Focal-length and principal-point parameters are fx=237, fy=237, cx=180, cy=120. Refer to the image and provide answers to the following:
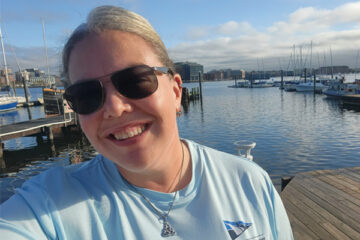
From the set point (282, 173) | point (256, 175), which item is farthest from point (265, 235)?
point (282, 173)

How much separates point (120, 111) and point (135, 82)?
0.51ft

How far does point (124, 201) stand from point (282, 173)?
1066cm

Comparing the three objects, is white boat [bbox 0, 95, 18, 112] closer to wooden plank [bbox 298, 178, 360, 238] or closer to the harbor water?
the harbor water

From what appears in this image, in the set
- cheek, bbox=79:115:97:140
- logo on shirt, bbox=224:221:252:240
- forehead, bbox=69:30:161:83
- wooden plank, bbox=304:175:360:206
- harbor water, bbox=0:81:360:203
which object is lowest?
harbor water, bbox=0:81:360:203

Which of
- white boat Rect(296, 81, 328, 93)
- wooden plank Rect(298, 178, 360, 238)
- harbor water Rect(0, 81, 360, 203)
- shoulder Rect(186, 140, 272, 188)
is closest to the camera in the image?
shoulder Rect(186, 140, 272, 188)

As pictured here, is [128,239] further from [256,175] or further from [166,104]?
[256,175]

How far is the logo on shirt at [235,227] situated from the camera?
1217 millimetres

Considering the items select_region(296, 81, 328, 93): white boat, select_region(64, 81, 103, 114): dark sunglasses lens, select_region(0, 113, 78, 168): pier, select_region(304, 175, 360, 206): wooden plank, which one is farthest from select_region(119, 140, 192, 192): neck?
select_region(296, 81, 328, 93): white boat

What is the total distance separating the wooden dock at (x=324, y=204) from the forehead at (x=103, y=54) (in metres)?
4.03

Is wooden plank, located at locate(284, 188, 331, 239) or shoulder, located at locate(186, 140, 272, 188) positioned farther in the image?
wooden plank, located at locate(284, 188, 331, 239)

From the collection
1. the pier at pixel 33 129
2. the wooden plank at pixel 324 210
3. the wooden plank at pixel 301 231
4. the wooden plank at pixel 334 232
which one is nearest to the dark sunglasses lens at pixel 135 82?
the wooden plank at pixel 301 231

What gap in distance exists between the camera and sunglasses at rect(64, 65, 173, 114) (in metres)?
1.13

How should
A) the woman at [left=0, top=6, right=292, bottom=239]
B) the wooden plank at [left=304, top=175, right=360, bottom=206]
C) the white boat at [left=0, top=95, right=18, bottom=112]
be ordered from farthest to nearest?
the white boat at [left=0, top=95, right=18, bottom=112]
the wooden plank at [left=304, top=175, right=360, bottom=206]
the woman at [left=0, top=6, right=292, bottom=239]

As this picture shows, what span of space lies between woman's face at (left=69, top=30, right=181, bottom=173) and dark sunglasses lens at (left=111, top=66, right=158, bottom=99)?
2cm
